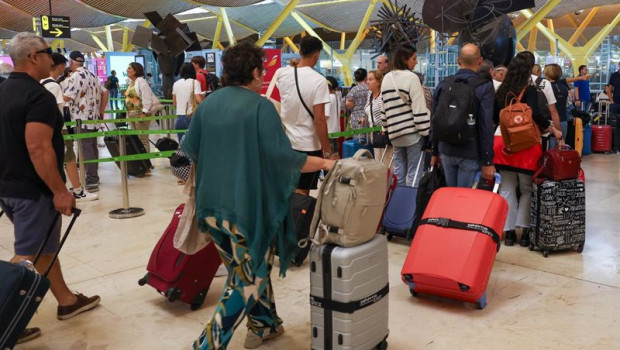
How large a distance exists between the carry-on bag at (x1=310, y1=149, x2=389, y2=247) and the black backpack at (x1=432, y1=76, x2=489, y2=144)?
1652mm

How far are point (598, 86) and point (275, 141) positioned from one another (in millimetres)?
23649

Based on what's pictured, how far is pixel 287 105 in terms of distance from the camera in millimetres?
4926

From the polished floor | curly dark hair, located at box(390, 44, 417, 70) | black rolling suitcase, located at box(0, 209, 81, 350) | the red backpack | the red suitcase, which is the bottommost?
the polished floor

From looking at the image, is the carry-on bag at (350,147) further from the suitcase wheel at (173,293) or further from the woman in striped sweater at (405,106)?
the suitcase wheel at (173,293)

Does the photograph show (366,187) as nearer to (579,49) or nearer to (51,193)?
(51,193)

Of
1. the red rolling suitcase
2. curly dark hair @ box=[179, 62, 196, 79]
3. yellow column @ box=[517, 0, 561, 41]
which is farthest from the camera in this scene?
yellow column @ box=[517, 0, 561, 41]

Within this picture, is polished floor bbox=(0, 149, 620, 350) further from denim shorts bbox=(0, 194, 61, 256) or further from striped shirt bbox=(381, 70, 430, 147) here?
striped shirt bbox=(381, 70, 430, 147)

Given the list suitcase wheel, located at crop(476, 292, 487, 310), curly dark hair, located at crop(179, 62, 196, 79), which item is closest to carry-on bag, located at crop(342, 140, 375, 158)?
curly dark hair, located at crop(179, 62, 196, 79)

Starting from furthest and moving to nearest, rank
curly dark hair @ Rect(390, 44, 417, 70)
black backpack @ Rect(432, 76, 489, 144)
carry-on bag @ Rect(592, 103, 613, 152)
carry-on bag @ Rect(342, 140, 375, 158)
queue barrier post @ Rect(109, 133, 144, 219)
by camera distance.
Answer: carry-on bag @ Rect(592, 103, 613, 152) < carry-on bag @ Rect(342, 140, 375, 158) < queue barrier post @ Rect(109, 133, 144, 219) < curly dark hair @ Rect(390, 44, 417, 70) < black backpack @ Rect(432, 76, 489, 144)

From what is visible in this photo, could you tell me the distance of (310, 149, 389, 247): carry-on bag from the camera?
115 inches

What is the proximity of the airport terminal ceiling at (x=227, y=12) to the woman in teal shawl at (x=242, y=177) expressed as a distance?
72.9ft

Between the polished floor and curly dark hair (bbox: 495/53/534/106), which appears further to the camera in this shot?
curly dark hair (bbox: 495/53/534/106)

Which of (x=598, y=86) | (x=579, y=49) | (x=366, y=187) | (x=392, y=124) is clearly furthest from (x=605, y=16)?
(x=366, y=187)

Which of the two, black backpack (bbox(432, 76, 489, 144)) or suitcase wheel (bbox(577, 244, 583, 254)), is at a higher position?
black backpack (bbox(432, 76, 489, 144))
